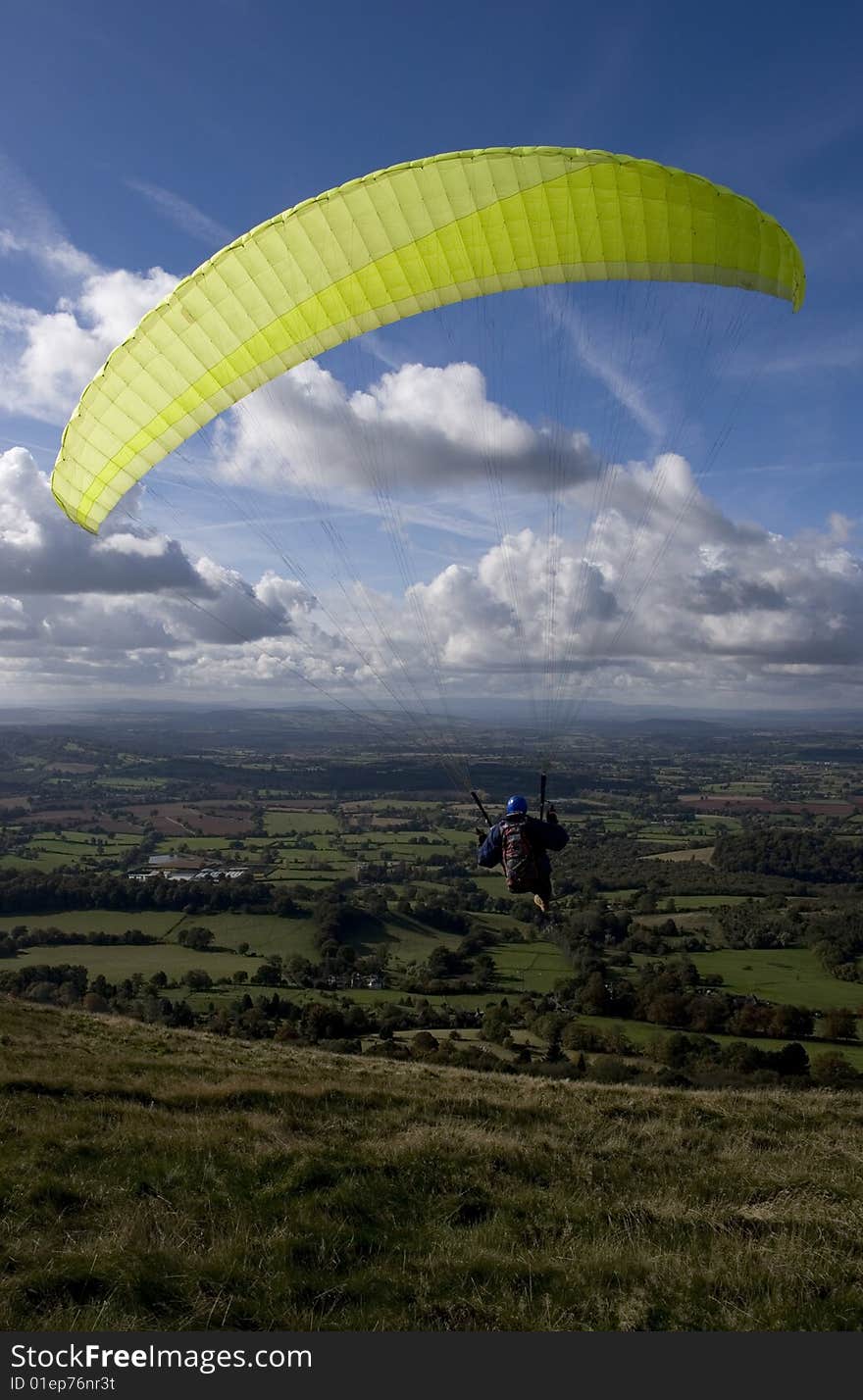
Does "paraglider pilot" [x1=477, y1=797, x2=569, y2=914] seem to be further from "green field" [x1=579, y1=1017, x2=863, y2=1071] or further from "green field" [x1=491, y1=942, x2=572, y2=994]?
"green field" [x1=491, y1=942, x2=572, y2=994]

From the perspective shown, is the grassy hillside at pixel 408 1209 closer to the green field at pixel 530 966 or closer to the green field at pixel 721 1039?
the green field at pixel 721 1039

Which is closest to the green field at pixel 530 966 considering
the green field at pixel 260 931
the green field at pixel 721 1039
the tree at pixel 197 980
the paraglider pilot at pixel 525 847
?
the green field at pixel 721 1039

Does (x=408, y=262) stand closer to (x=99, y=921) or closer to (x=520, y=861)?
(x=520, y=861)

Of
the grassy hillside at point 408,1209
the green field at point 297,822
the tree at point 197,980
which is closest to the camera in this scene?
A: the grassy hillside at point 408,1209

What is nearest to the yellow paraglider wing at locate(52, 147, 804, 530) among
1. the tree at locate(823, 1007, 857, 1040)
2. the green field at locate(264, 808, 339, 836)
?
the tree at locate(823, 1007, 857, 1040)

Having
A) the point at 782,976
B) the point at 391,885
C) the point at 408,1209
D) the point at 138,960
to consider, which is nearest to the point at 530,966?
the point at 782,976

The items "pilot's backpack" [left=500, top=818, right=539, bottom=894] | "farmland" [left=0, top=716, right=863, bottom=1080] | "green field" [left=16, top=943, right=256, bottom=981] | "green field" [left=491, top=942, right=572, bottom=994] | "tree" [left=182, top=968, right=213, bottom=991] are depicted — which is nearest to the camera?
"pilot's backpack" [left=500, top=818, right=539, bottom=894]

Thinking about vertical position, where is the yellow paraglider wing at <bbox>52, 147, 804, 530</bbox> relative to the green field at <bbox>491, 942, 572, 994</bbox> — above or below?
above
